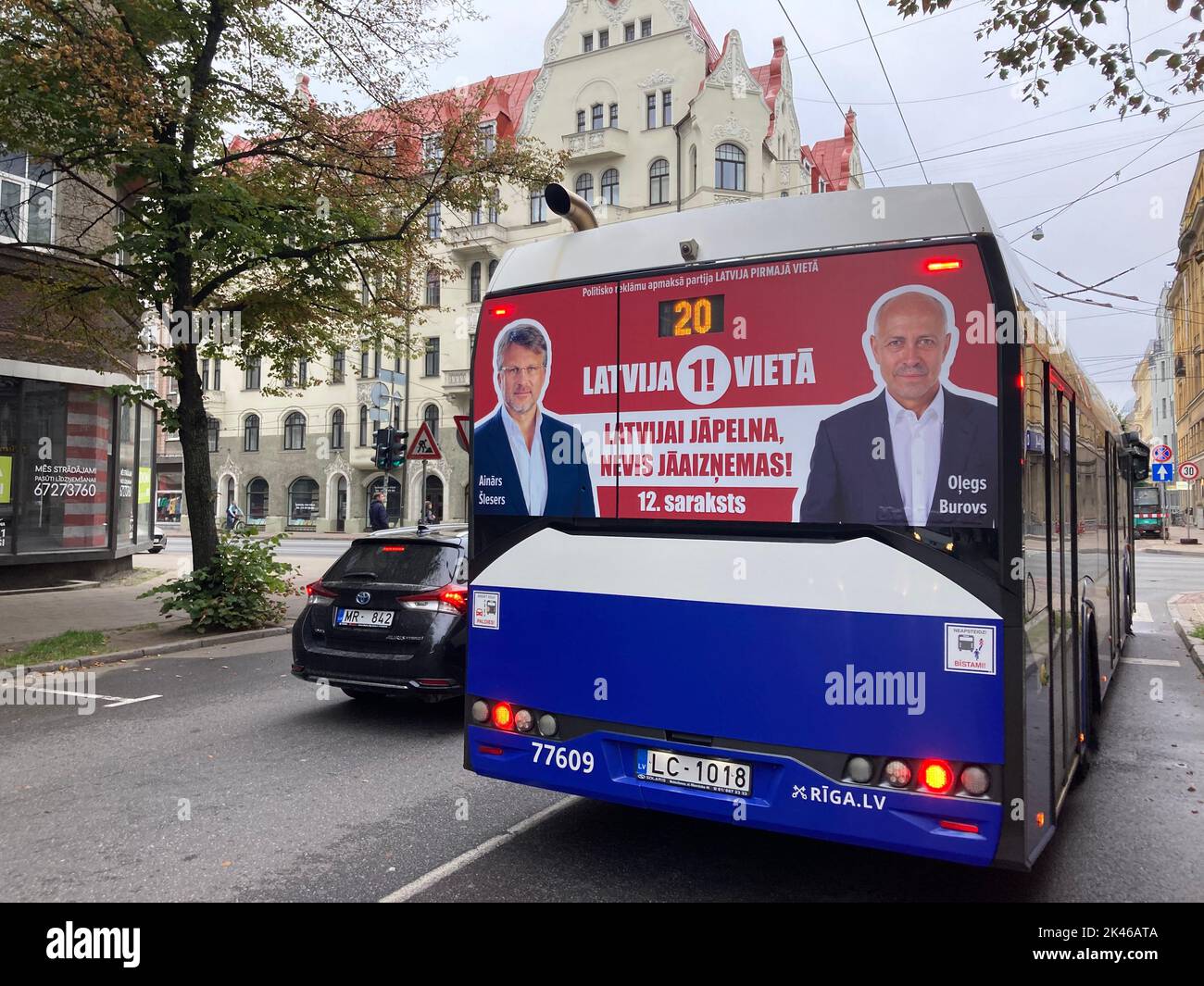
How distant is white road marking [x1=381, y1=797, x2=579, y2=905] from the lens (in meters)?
4.04

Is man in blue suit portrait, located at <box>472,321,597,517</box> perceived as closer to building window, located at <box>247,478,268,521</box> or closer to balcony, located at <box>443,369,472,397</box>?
balcony, located at <box>443,369,472,397</box>

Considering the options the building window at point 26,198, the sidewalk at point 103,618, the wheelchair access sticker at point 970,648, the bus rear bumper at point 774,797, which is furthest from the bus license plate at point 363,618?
the building window at point 26,198

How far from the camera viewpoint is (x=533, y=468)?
4527mm

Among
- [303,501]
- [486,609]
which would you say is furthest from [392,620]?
[303,501]

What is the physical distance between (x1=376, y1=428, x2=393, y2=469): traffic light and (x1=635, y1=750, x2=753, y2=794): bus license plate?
555 inches

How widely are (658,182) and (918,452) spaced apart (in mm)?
38325

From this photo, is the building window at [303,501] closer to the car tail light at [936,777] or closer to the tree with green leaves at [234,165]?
the tree with green leaves at [234,165]

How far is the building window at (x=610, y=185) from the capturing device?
4028 centimetres

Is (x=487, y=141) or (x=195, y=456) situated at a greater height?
(x=487, y=141)

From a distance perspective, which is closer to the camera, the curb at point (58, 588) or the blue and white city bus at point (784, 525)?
the blue and white city bus at point (784, 525)

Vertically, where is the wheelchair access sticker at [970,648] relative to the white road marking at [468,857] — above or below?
above

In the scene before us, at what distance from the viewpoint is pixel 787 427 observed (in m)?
3.80

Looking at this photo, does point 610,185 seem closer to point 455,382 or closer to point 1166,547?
point 455,382
